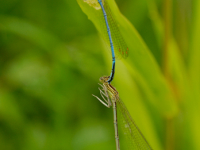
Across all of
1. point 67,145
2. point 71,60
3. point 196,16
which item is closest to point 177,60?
point 196,16

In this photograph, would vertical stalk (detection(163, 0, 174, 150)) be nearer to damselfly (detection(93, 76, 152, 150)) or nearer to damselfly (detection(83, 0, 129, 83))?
damselfly (detection(93, 76, 152, 150))

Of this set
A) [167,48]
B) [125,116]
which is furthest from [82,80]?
[167,48]

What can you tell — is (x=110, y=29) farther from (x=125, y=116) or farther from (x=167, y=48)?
(x=125, y=116)

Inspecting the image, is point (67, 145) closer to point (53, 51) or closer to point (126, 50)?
point (53, 51)

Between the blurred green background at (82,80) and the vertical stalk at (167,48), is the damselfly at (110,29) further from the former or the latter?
the vertical stalk at (167,48)

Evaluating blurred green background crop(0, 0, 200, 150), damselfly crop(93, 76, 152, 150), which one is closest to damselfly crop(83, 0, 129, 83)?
blurred green background crop(0, 0, 200, 150)

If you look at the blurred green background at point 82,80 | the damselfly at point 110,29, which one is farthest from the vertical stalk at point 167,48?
the damselfly at point 110,29

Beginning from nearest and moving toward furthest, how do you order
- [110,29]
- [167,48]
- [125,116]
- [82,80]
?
[110,29]
[167,48]
[125,116]
[82,80]

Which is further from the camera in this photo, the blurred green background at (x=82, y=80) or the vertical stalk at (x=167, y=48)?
the blurred green background at (x=82, y=80)

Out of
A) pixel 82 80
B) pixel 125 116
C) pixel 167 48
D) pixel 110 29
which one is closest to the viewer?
pixel 110 29

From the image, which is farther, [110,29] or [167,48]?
[167,48]
